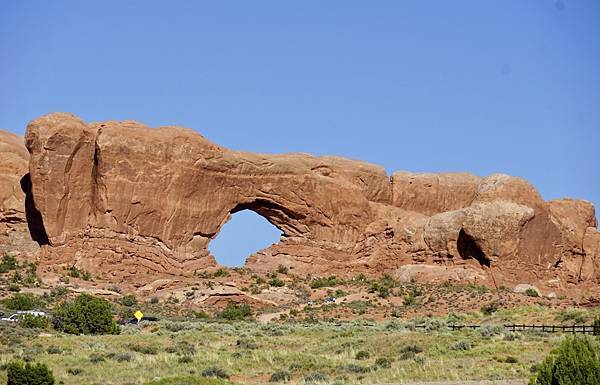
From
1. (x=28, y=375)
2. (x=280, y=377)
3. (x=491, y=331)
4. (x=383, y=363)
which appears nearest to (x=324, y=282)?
(x=491, y=331)

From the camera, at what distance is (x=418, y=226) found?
6794 centimetres

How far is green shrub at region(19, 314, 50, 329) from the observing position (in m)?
45.3

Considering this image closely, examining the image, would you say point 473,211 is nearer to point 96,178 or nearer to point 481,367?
point 96,178

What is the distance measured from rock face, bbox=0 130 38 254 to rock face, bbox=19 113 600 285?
1.33 meters

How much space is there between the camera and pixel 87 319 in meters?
46.9

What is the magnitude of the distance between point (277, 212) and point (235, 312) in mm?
12872

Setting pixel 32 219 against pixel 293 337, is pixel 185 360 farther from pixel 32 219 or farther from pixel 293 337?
pixel 32 219

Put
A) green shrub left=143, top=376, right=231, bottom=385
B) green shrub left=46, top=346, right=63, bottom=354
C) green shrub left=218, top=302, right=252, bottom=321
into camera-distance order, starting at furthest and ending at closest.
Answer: green shrub left=218, top=302, right=252, bottom=321 < green shrub left=46, top=346, right=63, bottom=354 < green shrub left=143, top=376, right=231, bottom=385

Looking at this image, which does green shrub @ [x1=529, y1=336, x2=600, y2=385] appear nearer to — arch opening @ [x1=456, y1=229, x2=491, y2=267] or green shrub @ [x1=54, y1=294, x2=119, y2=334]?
green shrub @ [x1=54, y1=294, x2=119, y2=334]

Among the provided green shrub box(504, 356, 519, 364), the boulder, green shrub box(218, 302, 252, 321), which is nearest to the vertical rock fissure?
green shrub box(218, 302, 252, 321)

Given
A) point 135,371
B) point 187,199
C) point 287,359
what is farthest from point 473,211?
point 135,371

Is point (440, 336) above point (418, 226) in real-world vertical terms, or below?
below

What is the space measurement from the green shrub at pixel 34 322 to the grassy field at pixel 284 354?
1549mm

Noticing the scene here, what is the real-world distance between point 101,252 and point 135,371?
2932cm
